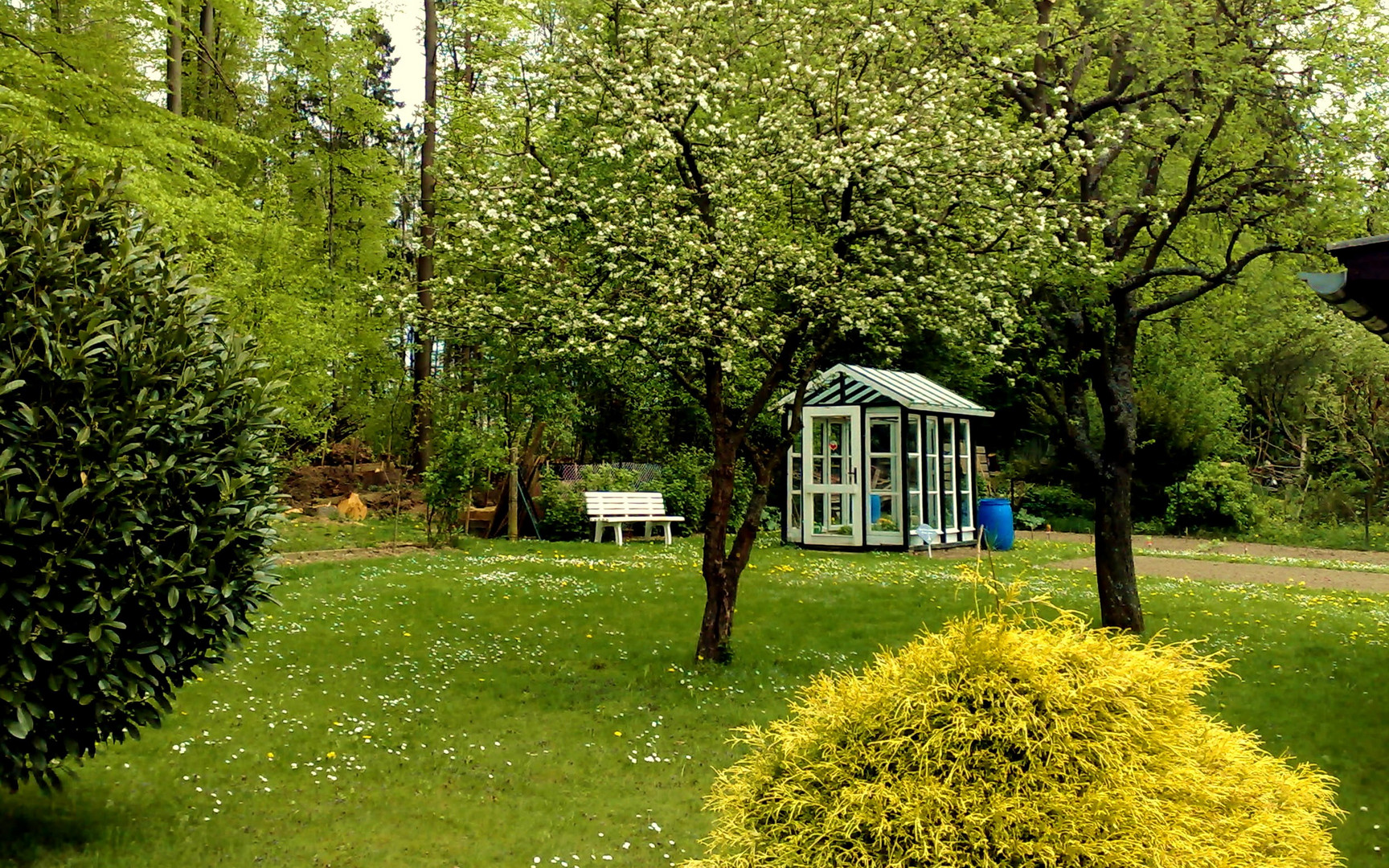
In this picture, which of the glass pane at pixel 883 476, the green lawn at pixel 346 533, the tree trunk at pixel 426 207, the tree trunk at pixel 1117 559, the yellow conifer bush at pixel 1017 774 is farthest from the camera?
the tree trunk at pixel 426 207

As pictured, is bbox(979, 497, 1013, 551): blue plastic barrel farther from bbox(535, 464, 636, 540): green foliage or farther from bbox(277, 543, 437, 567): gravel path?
bbox(277, 543, 437, 567): gravel path

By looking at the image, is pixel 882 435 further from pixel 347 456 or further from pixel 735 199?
pixel 347 456

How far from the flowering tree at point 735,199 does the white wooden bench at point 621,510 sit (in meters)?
10.9

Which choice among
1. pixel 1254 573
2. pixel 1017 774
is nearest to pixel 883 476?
pixel 1254 573

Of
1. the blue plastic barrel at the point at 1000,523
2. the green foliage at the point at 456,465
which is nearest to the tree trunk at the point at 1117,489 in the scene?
the blue plastic barrel at the point at 1000,523

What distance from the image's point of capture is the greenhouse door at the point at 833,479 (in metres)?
21.4

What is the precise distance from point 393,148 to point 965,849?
3962cm

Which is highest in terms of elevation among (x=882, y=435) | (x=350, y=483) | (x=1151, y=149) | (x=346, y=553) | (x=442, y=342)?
(x=1151, y=149)

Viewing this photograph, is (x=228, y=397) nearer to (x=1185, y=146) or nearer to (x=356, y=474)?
(x=1185, y=146)

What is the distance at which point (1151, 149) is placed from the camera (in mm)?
12492

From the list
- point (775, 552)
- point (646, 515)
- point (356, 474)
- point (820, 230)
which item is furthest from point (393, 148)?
point (820, 230)

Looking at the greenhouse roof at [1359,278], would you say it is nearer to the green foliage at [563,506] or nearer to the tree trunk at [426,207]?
the green foliage at [563,506]

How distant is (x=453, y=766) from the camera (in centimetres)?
773

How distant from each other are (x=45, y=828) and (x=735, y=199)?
734cm
